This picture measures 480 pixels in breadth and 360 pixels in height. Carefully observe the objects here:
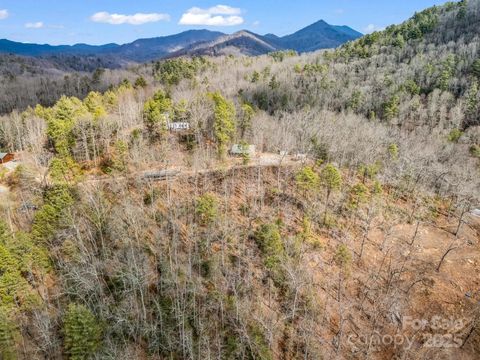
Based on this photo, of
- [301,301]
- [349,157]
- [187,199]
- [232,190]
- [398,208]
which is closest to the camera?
[301,301]

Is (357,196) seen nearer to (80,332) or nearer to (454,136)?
(454,136)

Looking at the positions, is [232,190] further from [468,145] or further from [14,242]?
[468,145]

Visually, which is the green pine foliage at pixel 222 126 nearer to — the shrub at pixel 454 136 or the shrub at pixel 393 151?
the shrub at pixel 393 151

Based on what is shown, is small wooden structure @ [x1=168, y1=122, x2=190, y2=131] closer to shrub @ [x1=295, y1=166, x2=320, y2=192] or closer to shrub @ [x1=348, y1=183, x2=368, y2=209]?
shrub @ [x1=295, y1=166, x2=320, y2=192]

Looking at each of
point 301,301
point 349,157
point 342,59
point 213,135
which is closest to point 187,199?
point 213,135

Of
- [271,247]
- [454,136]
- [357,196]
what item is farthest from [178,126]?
[454,136]

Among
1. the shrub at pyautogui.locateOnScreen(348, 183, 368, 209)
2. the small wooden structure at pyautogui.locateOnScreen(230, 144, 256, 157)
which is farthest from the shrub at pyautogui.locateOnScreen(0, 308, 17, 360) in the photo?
the shrub at pyautogui.locateOnScreen(348, 183, 368, 209)
